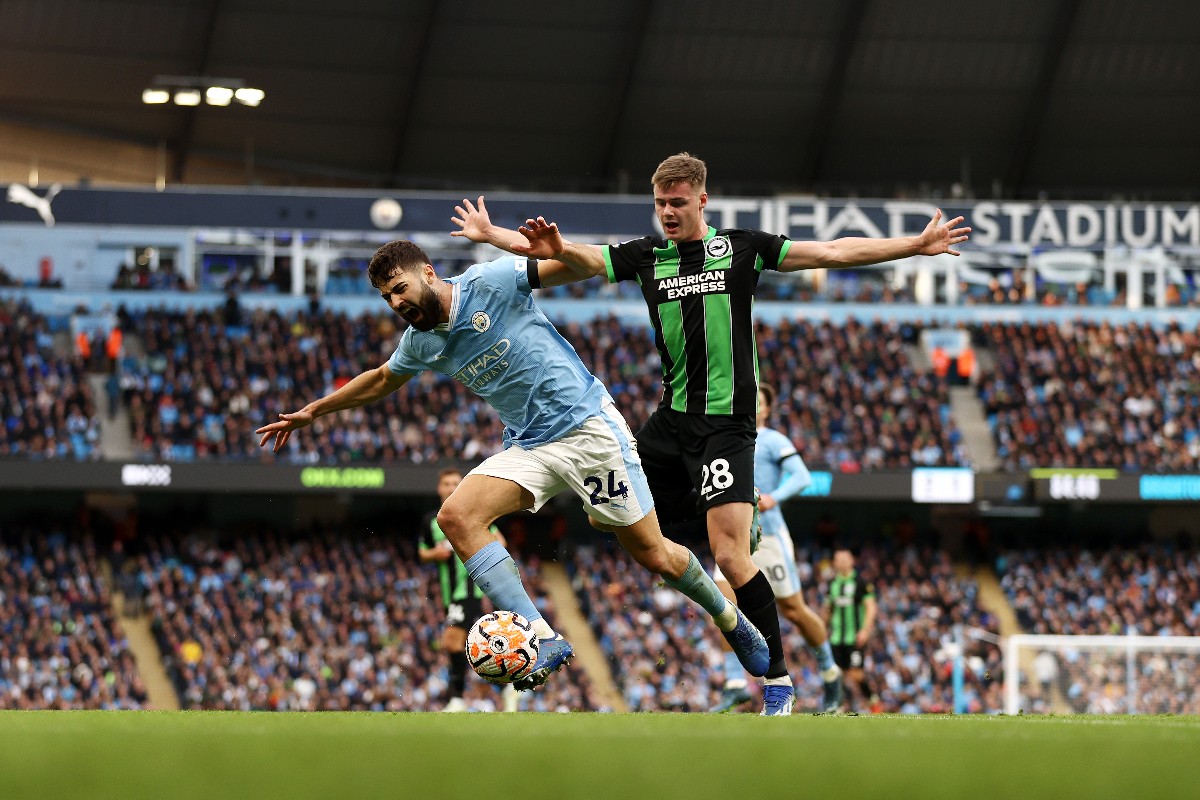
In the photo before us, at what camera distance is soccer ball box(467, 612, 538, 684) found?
6.14 metres

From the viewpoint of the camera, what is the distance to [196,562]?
30.0 meters

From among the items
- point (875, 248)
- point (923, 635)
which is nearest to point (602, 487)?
point (875, 248)

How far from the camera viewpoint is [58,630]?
26.7 meters

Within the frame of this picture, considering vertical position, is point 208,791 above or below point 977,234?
below

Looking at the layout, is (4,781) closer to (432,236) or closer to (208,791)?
(208,791)

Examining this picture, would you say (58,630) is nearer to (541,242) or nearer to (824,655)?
(824,655)

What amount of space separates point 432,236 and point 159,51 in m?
7.05

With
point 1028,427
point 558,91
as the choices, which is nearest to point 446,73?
point 558,91

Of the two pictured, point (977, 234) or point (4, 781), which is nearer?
point (4, 781)

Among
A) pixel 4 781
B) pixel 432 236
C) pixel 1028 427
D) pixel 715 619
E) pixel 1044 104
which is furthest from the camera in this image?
pixel 1044 104

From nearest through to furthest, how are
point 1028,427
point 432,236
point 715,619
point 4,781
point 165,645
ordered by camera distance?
1. point 4,781
2. point 715,619
3. point 165,645
4. point 1028,427
5. point 432,236

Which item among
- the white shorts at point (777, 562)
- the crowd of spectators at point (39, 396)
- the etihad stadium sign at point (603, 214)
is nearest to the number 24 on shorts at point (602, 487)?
the white shorts at point (777, 562)

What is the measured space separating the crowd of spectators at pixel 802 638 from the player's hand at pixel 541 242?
17.0 metres

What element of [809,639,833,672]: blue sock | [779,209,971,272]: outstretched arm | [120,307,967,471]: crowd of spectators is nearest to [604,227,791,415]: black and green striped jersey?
[779,209,971,272]: outstretched arm
